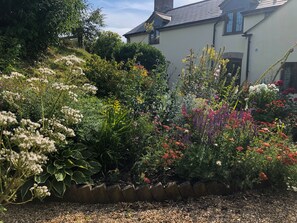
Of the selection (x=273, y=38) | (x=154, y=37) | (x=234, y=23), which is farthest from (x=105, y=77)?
(x=154, y=37)

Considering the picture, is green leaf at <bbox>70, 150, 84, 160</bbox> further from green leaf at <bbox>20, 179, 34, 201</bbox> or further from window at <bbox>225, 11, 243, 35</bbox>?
window at <bbox>225, 11, 243, 35</bbox>

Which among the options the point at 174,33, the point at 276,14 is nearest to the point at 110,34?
the point at 174,33

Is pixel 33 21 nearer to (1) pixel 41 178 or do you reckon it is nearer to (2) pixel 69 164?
(2) pixel 69 164

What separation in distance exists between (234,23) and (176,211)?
14415mm

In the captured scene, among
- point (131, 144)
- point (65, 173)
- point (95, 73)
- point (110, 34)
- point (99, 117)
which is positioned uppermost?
point (110, 34)

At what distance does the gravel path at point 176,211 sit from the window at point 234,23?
13.2 metres

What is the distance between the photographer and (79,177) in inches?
145

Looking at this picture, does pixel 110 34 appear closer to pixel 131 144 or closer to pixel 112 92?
pixel 112 92

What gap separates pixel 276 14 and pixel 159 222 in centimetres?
Result: 1178

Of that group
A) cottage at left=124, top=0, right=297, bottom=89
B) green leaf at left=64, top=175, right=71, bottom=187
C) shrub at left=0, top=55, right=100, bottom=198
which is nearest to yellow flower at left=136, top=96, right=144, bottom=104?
shrub at left=0, top=55, right=100, bottom=198

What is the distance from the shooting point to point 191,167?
3678mm

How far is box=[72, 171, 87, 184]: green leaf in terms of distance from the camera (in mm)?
3644

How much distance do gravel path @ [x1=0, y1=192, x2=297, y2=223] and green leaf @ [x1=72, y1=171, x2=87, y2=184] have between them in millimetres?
276

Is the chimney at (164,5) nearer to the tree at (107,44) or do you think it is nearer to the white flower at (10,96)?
the tree at (107,44)
